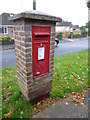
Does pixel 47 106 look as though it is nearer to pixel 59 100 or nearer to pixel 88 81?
pixel 59 100

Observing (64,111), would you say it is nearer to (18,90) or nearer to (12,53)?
(18,90)

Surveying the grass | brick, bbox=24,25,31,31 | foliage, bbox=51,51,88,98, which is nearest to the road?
the grass

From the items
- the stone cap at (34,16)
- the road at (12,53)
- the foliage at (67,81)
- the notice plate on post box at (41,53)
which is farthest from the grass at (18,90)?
the road at (12,53)

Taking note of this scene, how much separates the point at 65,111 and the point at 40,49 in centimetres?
139

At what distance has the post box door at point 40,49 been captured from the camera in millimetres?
1984

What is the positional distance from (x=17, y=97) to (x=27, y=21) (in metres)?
1.75

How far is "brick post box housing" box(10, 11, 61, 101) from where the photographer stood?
188 centimetres

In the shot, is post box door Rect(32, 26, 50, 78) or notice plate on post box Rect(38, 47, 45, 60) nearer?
post box door Rect(32, 26, 50, 78)

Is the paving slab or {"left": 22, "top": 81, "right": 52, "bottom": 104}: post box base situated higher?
{"left": 22, "top": 81, "right": 52, "bottom": 104}: post box base

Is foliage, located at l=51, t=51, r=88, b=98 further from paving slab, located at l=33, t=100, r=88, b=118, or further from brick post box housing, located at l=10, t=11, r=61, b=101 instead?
brick post box housing, located at l=10, t=11, r=61, b=101

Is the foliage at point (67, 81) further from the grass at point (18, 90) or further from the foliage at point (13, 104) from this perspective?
the foliage at point (13, 104)

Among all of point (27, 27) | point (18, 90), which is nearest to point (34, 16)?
point (27, 27)

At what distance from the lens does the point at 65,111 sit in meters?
2.28

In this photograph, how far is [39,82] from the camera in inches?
91.8
